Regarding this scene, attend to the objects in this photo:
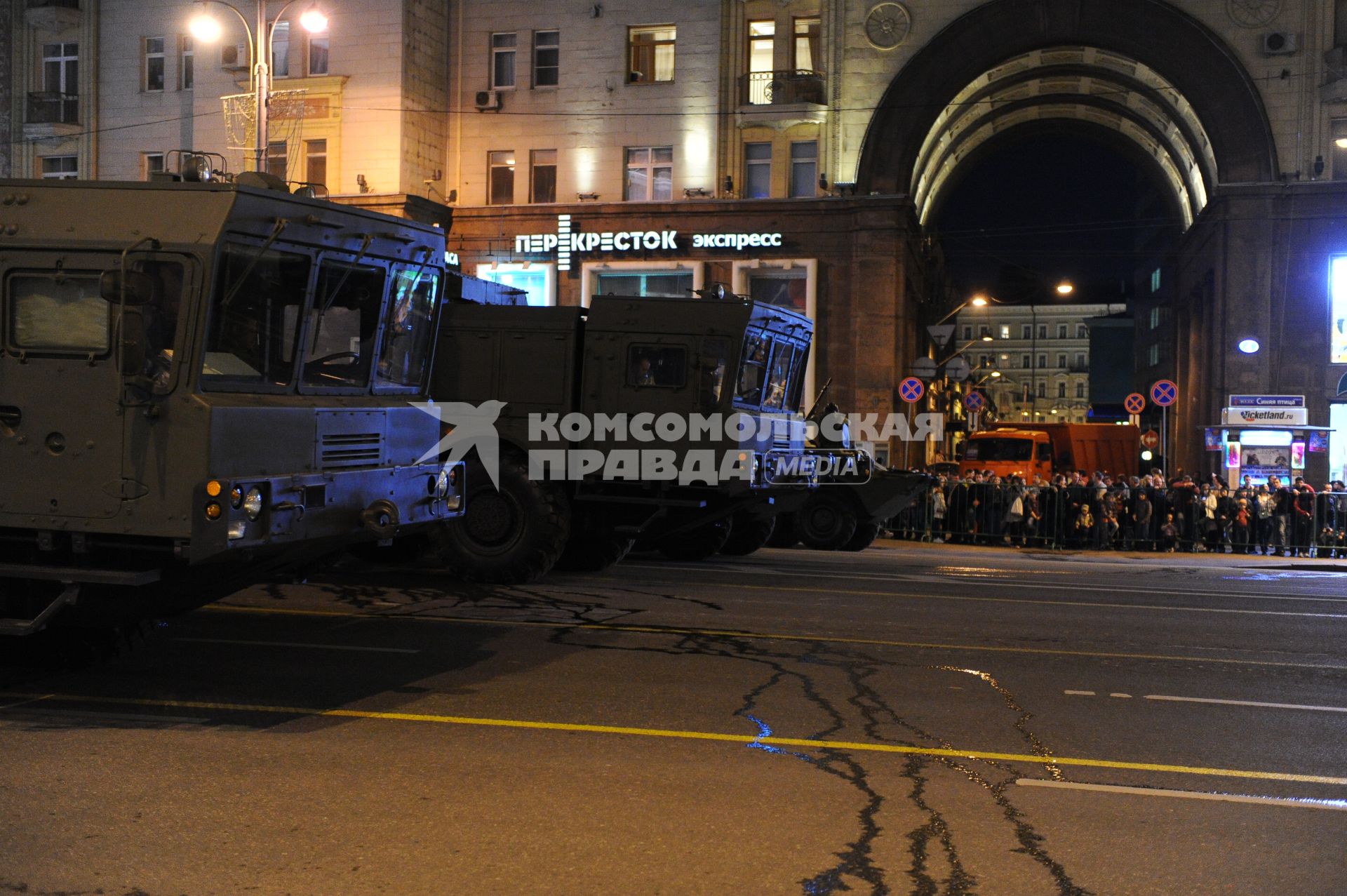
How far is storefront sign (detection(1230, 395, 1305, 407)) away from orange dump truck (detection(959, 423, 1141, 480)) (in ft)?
24.5

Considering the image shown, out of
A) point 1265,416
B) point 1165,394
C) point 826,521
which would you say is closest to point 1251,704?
point 826,521

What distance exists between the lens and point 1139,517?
2634cm

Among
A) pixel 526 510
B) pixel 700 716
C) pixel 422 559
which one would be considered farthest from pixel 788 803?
pixel 422 559

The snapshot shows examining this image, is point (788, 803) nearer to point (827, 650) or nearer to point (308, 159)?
point (827, 650)

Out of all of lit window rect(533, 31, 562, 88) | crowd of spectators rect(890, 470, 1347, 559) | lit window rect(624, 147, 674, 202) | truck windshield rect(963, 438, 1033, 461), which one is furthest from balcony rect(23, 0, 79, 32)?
truck windshield rect(963, 438, 1033, 461)

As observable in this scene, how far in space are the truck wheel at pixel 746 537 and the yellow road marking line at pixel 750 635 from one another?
8142mm

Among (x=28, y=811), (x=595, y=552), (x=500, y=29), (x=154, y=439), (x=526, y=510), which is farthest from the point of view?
(x=500, y=29)

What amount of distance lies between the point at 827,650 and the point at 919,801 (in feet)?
14.0

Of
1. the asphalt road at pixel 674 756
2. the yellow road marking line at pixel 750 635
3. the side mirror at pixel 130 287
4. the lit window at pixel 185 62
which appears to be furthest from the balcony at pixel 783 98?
the side mirror at pixel 130 287

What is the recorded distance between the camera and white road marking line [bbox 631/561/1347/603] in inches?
619

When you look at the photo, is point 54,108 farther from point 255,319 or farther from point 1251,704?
point 1251,704

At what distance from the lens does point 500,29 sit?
40.3m

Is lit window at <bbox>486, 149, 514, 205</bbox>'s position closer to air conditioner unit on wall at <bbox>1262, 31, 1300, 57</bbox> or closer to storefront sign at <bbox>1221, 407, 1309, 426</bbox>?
storefront sign at <bbox>1221, 407, 1309, 426</bbox>

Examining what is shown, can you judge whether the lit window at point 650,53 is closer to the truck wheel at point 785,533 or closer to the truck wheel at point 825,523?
the truck wheel at point 785,533
